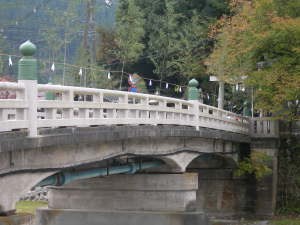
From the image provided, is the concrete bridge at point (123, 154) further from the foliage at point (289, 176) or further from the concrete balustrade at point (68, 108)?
the foliage at point (289, 176)

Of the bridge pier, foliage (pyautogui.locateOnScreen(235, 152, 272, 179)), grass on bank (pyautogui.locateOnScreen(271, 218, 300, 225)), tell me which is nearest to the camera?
the bridge pier

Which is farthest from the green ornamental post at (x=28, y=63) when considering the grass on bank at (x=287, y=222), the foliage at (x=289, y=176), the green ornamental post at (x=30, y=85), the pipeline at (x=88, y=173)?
the foliage at (x=289, y=176)

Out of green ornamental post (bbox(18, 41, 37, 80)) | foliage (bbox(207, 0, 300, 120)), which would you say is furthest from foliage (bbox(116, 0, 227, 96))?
green ornamental post (bbox(18, 41, 37, 80))

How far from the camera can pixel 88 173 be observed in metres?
17.0

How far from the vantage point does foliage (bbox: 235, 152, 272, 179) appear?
2859 cm

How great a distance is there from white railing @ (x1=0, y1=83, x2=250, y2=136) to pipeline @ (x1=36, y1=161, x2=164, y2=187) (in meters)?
1.26

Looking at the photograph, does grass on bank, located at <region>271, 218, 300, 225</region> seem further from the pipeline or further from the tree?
the tree

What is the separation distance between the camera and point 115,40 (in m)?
44.2

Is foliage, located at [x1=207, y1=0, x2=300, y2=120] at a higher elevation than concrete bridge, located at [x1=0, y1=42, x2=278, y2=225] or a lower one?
higher

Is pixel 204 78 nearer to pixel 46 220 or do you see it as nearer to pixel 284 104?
pixel 284 104

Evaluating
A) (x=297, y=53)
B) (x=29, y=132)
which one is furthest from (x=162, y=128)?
(x=297, y=53)

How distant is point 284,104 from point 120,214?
10.5 m

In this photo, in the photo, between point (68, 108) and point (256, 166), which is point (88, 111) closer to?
point (68, 108)

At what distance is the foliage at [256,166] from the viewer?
93.8ft
